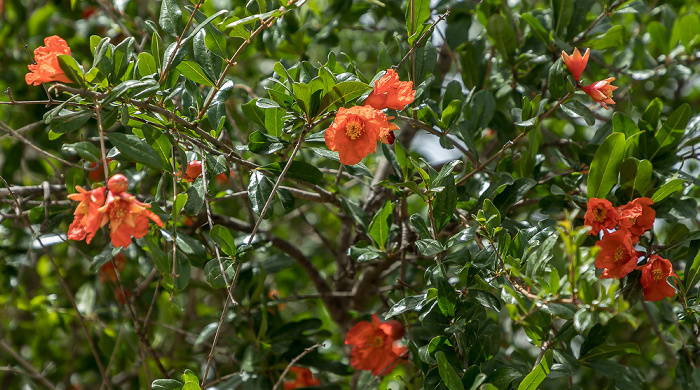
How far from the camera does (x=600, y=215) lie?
1.16 metres

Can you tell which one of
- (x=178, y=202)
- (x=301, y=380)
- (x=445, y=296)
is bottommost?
(x=301, y=380)

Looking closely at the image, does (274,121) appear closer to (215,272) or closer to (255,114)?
(255,114)

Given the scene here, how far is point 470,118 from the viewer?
1382 millimetres

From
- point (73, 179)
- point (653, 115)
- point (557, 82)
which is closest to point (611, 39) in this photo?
point (653, 115)

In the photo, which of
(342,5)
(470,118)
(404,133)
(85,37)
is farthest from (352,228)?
(85,37)

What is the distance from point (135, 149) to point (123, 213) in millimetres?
129

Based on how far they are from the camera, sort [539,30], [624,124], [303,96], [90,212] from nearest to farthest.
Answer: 1. [90,212]
2. [303,96]
3. [624,124]
4. [539,30]

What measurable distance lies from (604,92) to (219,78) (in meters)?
0.75

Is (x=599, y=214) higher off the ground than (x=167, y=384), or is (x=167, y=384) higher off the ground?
(x=599, y=214)

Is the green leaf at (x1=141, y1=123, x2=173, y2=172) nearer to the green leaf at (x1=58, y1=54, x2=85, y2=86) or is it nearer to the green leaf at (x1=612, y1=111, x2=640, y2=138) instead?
the green leaf at (x1=58, y1=54, x2=85, y2=86)

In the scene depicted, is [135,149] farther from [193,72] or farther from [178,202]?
[193,72]

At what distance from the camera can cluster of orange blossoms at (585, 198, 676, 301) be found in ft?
3.71

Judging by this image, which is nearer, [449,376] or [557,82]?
[449,376]

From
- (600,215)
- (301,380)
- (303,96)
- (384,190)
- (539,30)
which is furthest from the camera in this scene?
(301,380)
